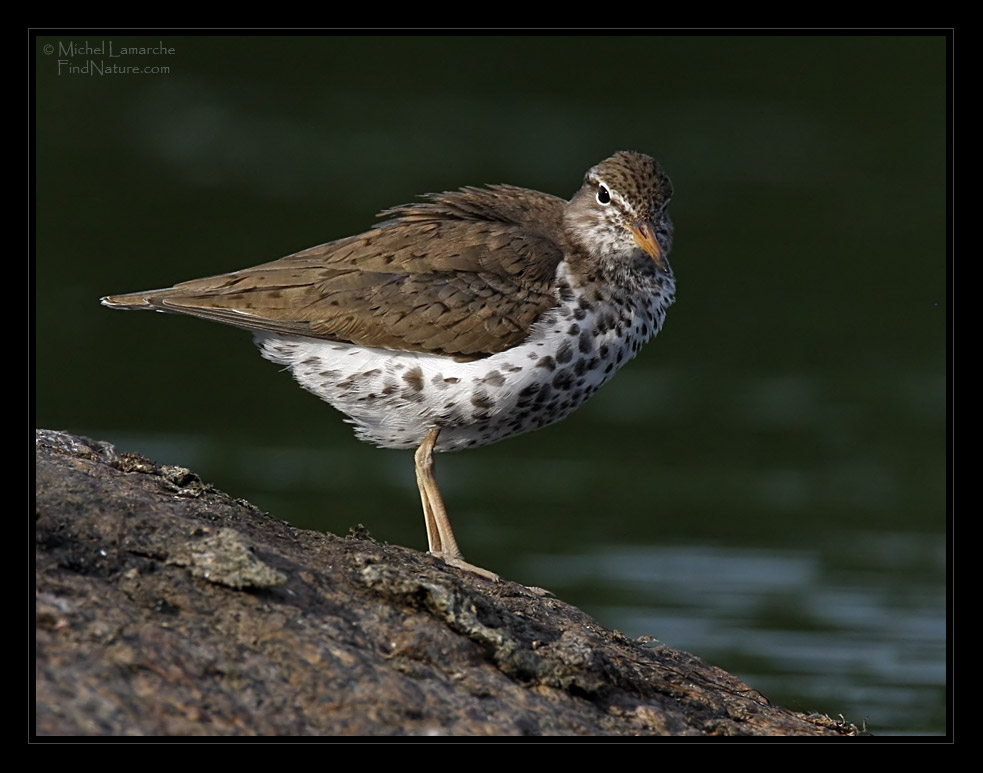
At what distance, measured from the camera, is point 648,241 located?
9.25 meters

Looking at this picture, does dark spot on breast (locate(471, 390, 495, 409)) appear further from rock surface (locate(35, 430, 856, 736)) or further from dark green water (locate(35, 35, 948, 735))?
dark green water (locate(35, 35, 948, 735))

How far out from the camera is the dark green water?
484 inches

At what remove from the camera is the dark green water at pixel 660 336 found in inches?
484

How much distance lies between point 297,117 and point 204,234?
3.60 metres

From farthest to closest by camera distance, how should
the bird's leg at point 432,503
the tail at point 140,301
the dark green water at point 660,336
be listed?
the dark green water at point 660,336
the tail at point 140,301
the bird's leg at point 432,503

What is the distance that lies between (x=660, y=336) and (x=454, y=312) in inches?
324

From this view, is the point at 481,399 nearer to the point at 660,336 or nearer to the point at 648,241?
the point at 648,241

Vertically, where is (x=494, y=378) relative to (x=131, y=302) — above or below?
below

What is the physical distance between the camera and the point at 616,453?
1459 cm

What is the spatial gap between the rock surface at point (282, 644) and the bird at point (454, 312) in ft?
6.14

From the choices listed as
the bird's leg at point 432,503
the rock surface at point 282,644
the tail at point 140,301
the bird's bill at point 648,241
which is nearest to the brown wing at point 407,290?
the tail at point 140,301

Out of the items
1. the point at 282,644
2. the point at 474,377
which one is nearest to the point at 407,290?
the point at 474,377

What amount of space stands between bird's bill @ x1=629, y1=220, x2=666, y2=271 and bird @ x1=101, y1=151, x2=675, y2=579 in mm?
12

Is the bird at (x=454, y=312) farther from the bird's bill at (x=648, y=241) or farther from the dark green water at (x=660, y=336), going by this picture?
the dark green water at (x=660, y=336)
